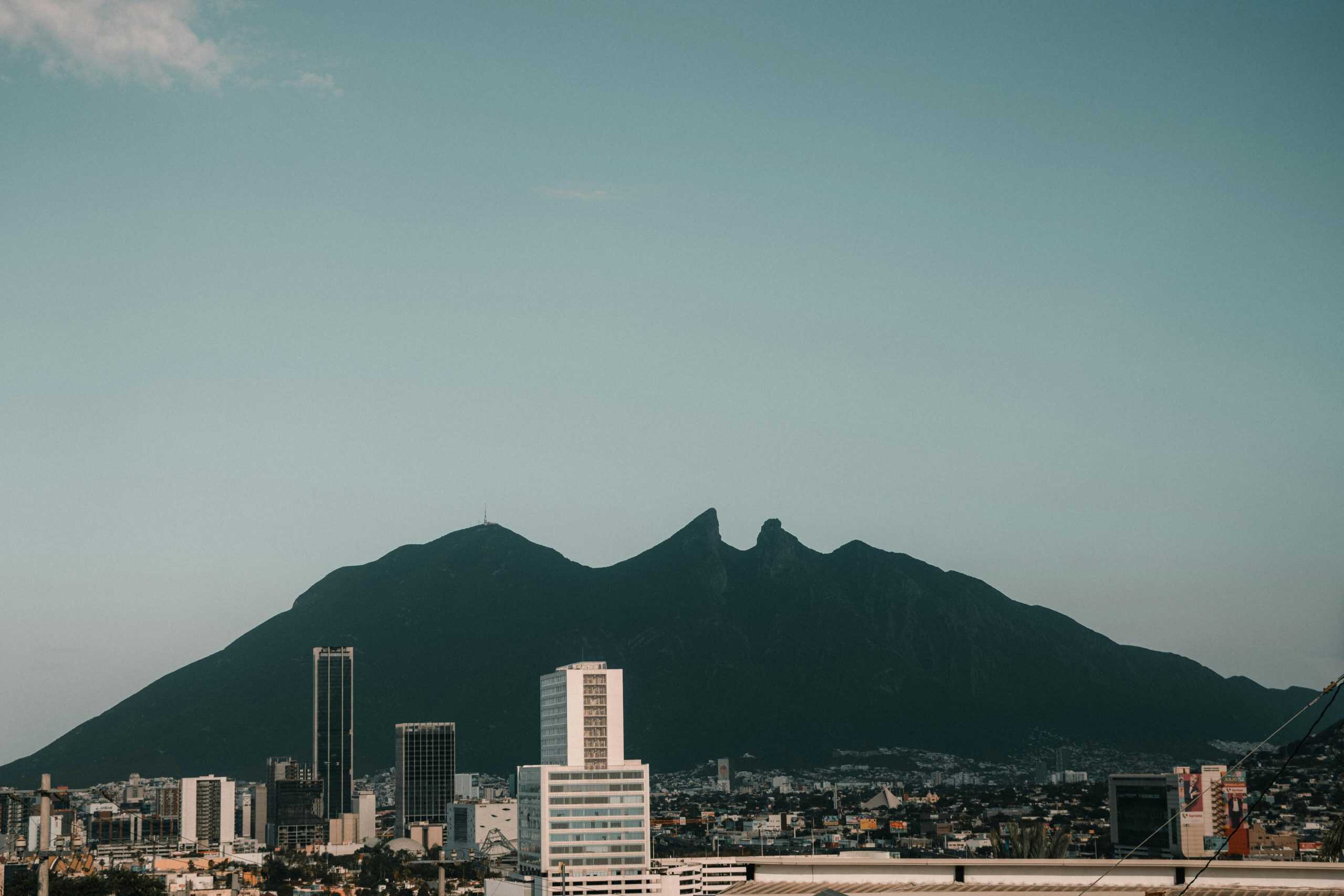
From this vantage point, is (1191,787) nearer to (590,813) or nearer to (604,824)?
(604,824)

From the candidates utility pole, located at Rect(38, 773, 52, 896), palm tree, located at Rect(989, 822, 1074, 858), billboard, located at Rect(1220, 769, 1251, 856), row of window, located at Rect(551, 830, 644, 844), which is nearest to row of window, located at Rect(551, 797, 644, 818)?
row of window, located at Rect(551, 830, 644, 844)

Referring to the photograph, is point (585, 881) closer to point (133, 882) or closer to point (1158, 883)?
A: point (133, 882)

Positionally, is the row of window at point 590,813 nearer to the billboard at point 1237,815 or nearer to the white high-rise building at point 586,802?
the white high-rise building at point 586,802

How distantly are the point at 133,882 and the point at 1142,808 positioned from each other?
7739 centimetres

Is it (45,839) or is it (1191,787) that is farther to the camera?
(1191,787)

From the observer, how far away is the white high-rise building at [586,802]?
118125 millimetres

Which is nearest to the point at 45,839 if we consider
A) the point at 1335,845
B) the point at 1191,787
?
the point at 1335,845

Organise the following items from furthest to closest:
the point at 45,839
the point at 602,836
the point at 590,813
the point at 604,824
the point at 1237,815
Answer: the point at 590,813, the point at 604,824, the point at 602,836, the point at 1237,815, the point at 45,839

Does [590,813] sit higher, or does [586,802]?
[586,802]

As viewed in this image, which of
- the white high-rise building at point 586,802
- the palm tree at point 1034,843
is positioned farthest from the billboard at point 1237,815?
the white high-rise building at point 586,802

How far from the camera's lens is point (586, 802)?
122m

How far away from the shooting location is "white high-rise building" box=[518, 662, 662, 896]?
11812 centimetres

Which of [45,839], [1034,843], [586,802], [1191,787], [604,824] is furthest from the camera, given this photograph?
[586,802]

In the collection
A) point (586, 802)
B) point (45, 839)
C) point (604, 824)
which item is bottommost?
point (604, 824)
